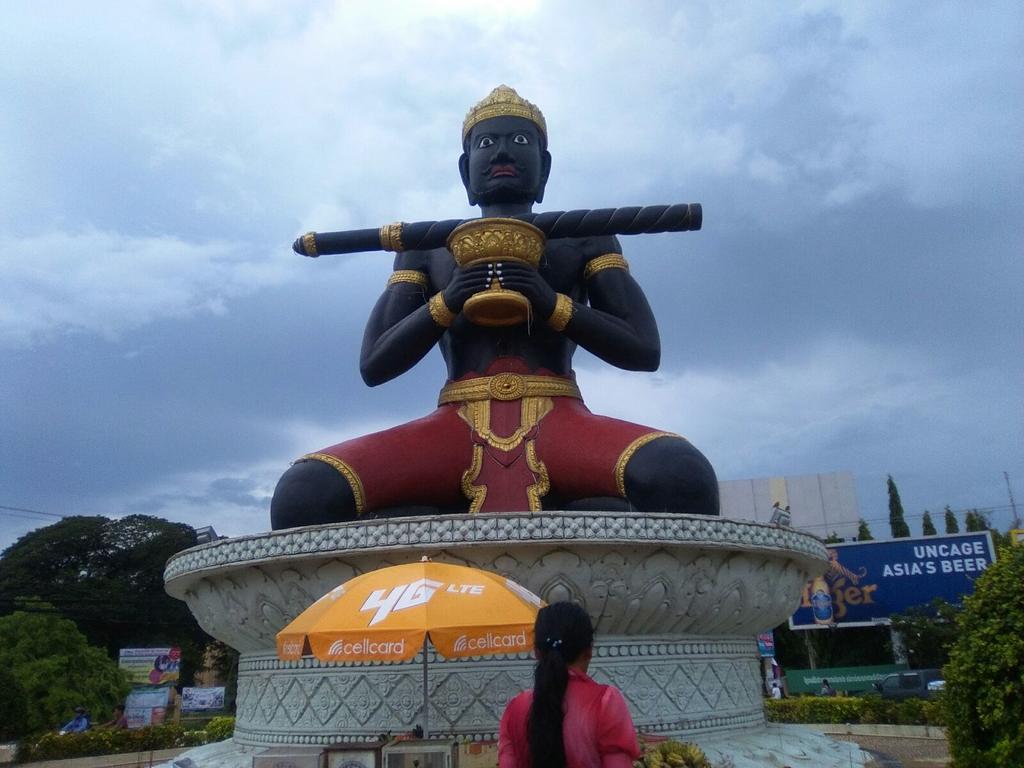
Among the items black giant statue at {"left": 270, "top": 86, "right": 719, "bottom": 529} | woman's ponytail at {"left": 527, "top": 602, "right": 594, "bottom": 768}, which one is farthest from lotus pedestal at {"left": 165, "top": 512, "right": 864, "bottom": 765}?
woman's ponytail at {"left": 527, "top": 602, "right": 594, "bottom": 768}

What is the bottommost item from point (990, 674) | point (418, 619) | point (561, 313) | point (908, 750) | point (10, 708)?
point (908, 750)

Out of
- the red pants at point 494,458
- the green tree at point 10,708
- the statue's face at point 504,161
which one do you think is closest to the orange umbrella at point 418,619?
the red pants at point 494,458

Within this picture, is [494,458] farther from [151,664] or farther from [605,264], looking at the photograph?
[151,664]

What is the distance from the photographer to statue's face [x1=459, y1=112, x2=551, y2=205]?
775 cm

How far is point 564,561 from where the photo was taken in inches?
193

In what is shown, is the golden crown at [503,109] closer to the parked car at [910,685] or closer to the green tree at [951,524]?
the parked car at [910,685]

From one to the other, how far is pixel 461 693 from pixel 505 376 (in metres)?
2.88

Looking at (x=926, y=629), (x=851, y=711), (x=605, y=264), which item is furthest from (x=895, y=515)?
(x=605, y=264)

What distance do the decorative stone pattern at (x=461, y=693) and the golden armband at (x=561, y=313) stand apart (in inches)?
104

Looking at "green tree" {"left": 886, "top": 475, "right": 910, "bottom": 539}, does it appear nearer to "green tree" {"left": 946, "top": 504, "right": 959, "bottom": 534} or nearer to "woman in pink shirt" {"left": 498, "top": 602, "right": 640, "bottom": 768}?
"green tree" {"left": 946, "top": 504, "right": 959, "bottom": 534}

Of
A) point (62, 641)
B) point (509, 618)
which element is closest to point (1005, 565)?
point (509, 618)

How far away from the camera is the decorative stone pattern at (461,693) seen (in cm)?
490

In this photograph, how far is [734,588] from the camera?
215 inches

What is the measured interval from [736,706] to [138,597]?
34074 mm
